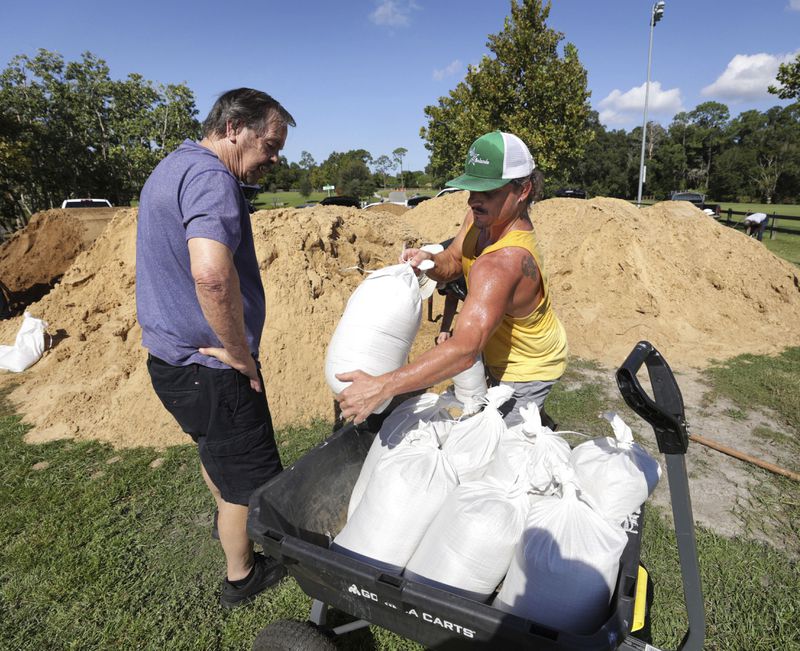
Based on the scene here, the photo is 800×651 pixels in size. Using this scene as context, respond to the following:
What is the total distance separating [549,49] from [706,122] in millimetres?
71927

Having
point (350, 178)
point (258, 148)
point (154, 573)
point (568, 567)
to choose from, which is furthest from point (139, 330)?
point (350, 178)

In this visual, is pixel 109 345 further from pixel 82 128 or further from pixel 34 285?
pixel 82 128

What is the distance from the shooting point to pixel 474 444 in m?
1.73

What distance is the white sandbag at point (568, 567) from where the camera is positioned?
4.37 ft

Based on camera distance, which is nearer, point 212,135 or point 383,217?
point 212,135

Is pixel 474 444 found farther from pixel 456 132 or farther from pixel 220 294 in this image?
pixel 456 132

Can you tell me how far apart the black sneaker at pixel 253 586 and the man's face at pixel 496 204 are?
2.03 metres

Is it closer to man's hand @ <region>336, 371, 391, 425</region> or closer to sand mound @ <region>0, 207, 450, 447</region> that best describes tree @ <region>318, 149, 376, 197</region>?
sand mound @ <region>0, 207, 450, 447</region>

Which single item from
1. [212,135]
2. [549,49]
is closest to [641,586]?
[212,135]

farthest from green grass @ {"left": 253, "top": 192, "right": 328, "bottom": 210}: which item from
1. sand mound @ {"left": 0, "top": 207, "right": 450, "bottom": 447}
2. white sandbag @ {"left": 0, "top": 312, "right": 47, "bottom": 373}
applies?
white sandbag @ {"left": 0, "top": 312, "right": 47, "bottom": 373}

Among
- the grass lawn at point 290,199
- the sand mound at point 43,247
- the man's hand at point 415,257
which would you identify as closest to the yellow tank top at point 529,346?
the man's hand at point 415,257

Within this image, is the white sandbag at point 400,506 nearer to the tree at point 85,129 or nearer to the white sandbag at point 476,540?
the white sandbag at point 476,540

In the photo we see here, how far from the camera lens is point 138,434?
4.29 metres

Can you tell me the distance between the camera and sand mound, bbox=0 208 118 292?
8.64 meters
